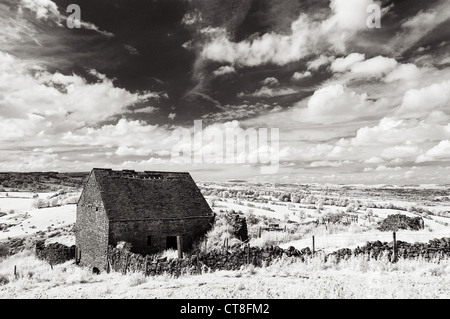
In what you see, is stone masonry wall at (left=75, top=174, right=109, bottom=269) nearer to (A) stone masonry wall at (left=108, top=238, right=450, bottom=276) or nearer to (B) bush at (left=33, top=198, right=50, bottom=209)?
(A) stone masonry wall at (left=108, top=238, right=450, bottom=276)

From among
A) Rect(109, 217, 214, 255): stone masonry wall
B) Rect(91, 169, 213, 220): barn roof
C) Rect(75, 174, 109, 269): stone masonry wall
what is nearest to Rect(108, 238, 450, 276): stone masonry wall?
Rect(109, 217, 214, 255): stone masonry wall

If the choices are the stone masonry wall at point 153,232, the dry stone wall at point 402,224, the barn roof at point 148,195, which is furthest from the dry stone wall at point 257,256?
the dry stone wall at point 402,224

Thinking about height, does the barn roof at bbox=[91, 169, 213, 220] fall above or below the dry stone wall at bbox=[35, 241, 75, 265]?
above

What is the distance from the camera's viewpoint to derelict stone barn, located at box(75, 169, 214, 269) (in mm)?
23891

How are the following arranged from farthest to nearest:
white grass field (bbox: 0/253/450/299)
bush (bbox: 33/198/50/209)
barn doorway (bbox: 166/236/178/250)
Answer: bush (bbox: 33/198/50/209), barn doorway (bbox: 166/236/178/250), white grass field (bbox: 0/253/450/299)

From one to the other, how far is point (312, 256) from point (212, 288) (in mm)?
6774

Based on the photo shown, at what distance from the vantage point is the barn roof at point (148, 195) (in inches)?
975

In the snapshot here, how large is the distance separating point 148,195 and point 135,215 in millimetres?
2806

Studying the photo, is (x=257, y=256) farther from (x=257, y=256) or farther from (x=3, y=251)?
(x=3, y=251)

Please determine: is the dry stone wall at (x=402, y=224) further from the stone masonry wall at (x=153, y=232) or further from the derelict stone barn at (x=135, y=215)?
the stone masonry wall at (x=153, y=232)

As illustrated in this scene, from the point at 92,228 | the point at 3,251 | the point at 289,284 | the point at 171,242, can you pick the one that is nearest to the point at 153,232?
the point at 171,242
